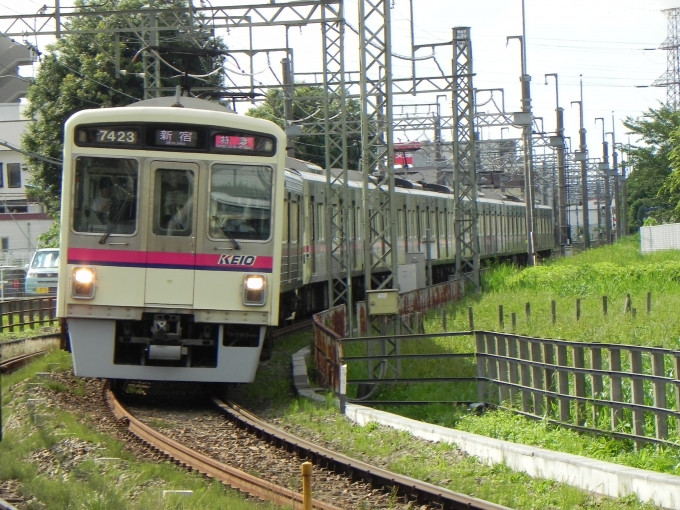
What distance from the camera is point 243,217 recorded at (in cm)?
1102

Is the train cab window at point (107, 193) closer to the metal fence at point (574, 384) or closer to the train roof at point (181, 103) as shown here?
the train roof at point (181, 103)

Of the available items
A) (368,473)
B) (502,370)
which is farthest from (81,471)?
(502,370)

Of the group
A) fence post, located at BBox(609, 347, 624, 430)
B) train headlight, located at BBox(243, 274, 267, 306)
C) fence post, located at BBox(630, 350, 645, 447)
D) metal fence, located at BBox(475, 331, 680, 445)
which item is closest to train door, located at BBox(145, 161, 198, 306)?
train headlight, located at BBox(243, 274, 267, 306)

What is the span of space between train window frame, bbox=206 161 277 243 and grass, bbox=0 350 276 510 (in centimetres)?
235

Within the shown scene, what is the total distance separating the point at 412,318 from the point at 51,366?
6539 millimetres

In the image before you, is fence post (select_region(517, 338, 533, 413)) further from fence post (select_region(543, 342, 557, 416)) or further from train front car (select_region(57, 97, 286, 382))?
train front car (select_region(57, 97, 286, 382))

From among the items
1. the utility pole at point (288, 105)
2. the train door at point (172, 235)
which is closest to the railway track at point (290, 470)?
the train door at point (172, 235)

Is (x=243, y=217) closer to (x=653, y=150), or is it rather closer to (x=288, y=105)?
(x=288, y=105)

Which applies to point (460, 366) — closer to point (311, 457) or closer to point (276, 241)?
point (276, 241)

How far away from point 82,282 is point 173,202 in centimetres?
127

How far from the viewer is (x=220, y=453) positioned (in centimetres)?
888

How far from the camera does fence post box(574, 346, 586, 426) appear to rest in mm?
9023

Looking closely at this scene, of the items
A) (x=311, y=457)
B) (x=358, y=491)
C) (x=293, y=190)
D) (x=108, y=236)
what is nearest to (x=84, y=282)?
(x=108, y=236)

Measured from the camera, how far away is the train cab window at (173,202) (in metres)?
10.9
